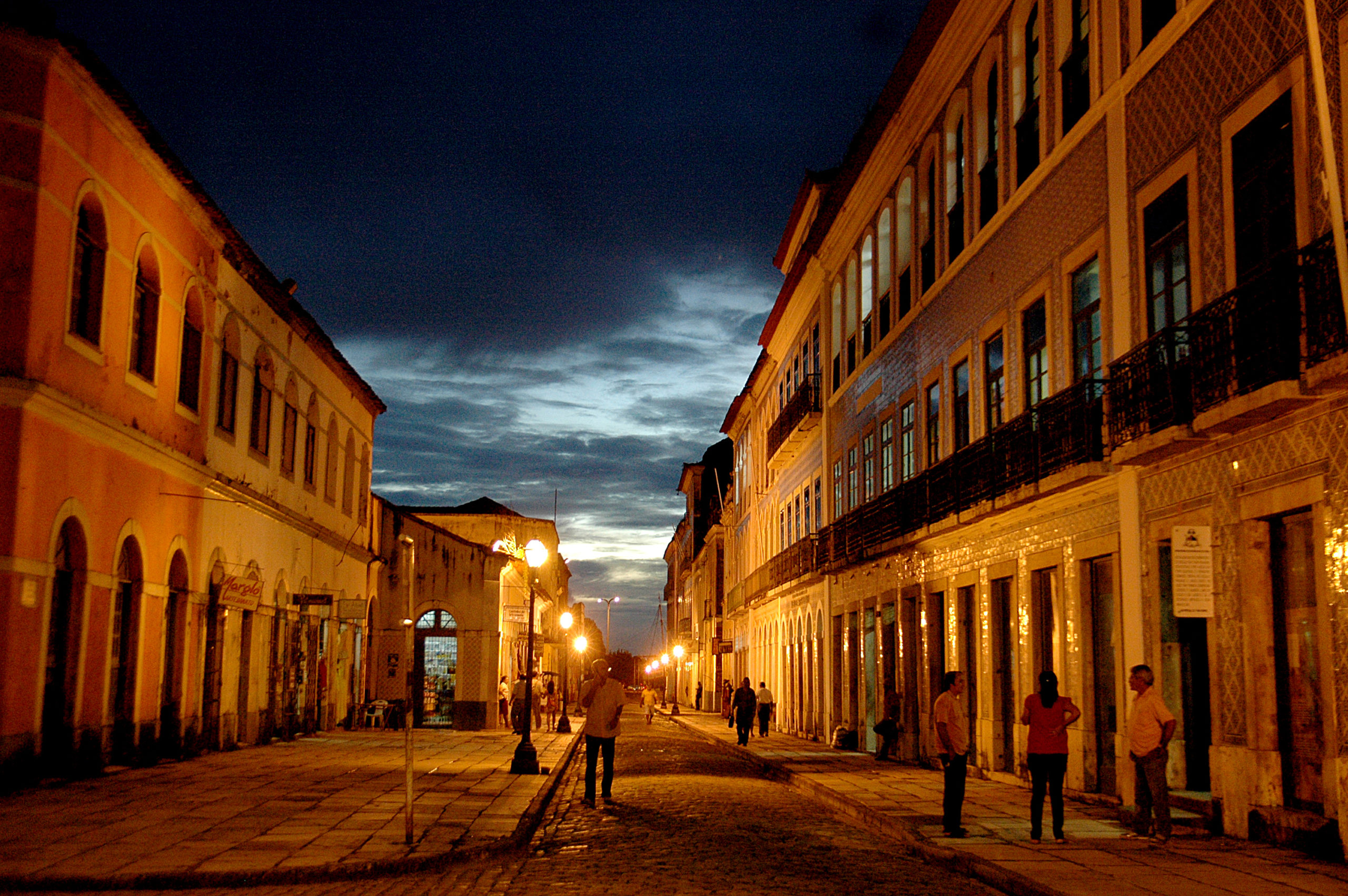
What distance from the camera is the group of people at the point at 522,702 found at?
3722cm

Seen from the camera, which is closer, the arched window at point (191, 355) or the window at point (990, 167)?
the window at point (990, 167)

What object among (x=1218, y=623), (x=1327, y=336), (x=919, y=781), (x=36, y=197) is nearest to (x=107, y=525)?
(x=36, y=197)

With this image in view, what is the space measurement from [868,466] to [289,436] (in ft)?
39.5

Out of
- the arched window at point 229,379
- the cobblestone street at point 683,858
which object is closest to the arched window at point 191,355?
the arched window at point 229,379

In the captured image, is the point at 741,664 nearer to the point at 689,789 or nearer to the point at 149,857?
the point at 689,789

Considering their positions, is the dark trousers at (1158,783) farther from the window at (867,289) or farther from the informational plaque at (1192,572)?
the window at (867,289)

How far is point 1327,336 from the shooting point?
35.4ft

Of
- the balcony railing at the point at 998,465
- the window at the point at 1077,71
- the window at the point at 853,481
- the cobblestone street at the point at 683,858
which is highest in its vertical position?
the window at the point at 1077,71

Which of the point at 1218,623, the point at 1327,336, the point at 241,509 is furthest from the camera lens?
the point at 241,509

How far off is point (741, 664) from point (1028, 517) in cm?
3766

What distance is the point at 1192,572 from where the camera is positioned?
12.0m

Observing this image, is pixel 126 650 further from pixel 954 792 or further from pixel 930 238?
pixel 930 238

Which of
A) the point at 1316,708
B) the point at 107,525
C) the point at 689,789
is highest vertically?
the point at 107,525

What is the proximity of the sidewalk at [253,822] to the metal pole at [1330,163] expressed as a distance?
8.07 meters
